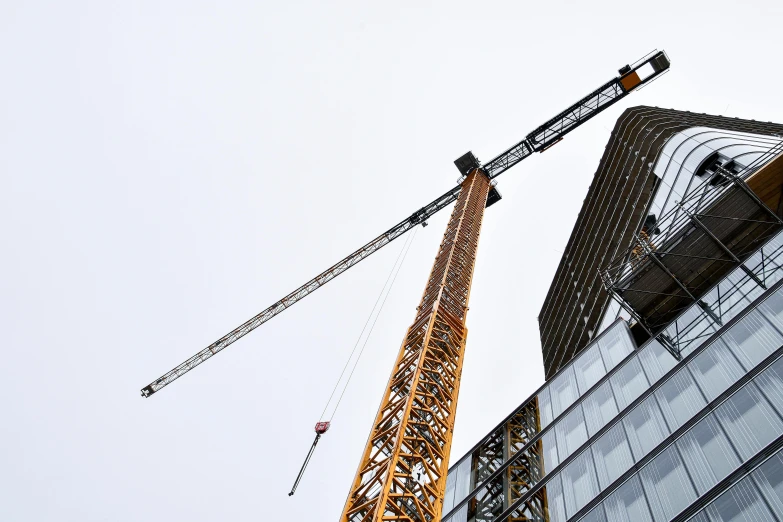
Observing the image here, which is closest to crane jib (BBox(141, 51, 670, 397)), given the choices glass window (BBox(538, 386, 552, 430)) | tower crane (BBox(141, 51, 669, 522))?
tower crane (BBox(141, 51, 669, 522))

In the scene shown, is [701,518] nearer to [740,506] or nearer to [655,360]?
[740,506]

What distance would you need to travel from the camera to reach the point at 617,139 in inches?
1913

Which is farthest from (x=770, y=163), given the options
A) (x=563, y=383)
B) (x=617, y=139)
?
(x=617, y=139)

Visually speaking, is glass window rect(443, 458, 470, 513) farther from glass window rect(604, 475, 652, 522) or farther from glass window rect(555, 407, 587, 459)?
glass window rect(604, 475, 652, 522)

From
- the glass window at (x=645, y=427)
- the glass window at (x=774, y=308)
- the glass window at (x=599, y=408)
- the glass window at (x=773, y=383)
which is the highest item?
the glass window at (x=599, y=408)

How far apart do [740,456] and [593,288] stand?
3012 centimetres

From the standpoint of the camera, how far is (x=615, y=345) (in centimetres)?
2892

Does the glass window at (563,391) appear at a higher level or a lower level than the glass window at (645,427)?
higher

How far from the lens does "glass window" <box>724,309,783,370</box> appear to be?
18625mm

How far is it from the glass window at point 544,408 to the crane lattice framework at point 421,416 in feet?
18.1

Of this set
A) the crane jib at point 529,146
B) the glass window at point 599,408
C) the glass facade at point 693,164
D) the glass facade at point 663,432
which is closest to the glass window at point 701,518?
the glass facade at point 663,432

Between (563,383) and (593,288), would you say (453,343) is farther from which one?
(593,288)

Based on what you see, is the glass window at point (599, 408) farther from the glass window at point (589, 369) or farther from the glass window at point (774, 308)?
the glass window at point (774, 308)

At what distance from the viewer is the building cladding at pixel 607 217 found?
129 feet
